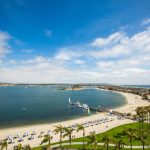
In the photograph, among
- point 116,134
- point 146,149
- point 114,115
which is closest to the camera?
point 146,149

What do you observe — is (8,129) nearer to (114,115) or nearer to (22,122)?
(22,122)

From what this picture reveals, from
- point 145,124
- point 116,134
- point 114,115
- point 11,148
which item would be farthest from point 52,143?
point 114,115

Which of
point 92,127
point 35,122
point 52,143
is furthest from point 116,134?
point 35,122

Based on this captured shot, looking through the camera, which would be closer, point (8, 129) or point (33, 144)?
point (33, 144)

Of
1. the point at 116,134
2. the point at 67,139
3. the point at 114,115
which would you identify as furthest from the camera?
the point at 114,115

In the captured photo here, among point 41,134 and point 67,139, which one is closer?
point 67,139

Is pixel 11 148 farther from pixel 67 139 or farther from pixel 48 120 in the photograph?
pixel 48 120

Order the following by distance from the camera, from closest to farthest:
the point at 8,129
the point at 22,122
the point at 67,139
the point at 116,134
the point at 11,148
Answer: the point at 11,148 → the point at 67,139 → the point at 116,134 → the point at 8,129 → the point at 22,122

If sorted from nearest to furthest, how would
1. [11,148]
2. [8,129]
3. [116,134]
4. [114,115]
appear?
[11,148] → [116,134] → [8,129] → [114,115]
